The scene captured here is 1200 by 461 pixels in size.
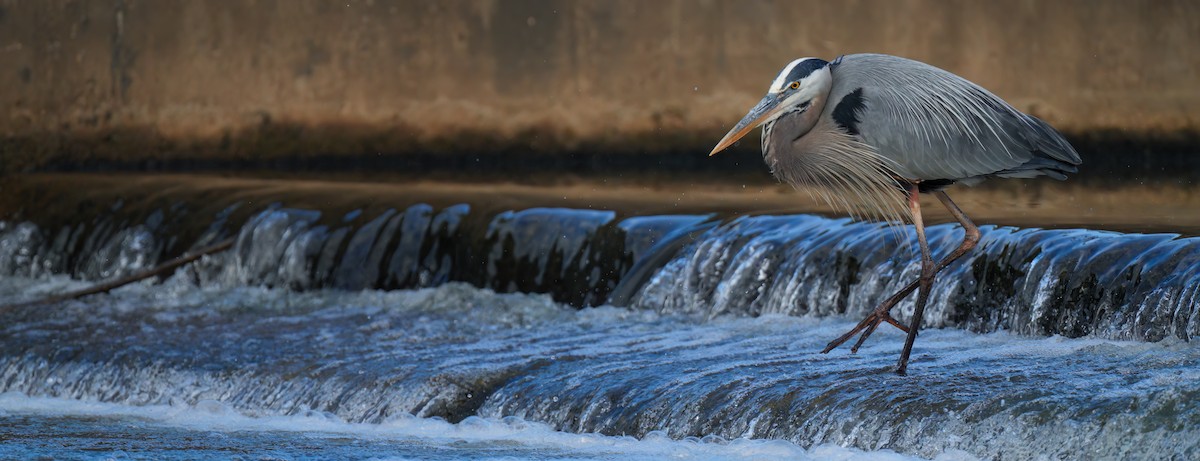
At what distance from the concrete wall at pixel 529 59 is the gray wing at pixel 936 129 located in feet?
22.1

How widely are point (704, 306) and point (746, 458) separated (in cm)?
272

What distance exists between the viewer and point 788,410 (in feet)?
13.8

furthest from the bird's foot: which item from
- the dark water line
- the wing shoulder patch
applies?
the dark water line

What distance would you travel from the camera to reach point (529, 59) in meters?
11.8

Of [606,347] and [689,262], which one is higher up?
[689,262]

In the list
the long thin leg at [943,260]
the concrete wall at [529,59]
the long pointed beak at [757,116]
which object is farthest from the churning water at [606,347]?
the concrete wall at [529,59]

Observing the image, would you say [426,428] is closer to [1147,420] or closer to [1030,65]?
[1147,420]

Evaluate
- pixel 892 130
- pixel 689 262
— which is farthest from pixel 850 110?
pixel 689 262

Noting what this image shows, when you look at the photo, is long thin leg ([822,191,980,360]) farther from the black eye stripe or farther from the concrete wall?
the concrete wall

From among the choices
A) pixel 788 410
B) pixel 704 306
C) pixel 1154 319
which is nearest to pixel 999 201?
pixel 704 306

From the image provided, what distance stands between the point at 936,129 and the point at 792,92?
39 cm

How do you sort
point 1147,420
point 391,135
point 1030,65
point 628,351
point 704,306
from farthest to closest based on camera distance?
point 391,135
point 1030,65
point 704,306
point 628,351
point 1147,420

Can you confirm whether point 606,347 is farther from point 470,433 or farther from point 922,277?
point 922,277

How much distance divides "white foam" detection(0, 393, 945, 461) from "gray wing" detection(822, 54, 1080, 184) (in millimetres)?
888
